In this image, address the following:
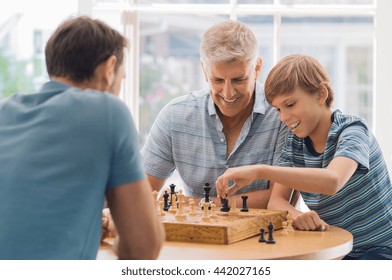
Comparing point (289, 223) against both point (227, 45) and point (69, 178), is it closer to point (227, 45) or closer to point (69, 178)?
point (227, 45)

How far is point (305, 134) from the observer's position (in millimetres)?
2445

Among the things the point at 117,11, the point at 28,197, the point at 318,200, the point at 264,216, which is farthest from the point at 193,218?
the point at 117,11

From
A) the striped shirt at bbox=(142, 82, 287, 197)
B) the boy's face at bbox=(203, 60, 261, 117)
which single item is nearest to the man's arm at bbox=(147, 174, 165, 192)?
the striped shirt at bbox=(142, 82, 287, 197)

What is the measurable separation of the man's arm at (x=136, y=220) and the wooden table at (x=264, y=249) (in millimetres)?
210

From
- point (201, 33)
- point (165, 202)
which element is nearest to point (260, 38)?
point (201, 33)

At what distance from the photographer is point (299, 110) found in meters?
2.43

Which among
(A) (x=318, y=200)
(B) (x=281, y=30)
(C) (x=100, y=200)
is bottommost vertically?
(A) (x=318, y=200)

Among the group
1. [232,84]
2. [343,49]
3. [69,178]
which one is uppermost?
[343,49]

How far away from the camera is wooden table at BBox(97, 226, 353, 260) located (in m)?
1.76

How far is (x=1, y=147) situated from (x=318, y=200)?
129cm

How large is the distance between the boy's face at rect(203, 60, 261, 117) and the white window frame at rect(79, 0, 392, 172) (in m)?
1.00

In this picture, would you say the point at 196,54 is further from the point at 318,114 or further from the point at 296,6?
the point at 318,114

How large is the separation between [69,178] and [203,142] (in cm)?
132

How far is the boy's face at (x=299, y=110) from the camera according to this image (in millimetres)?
2428
